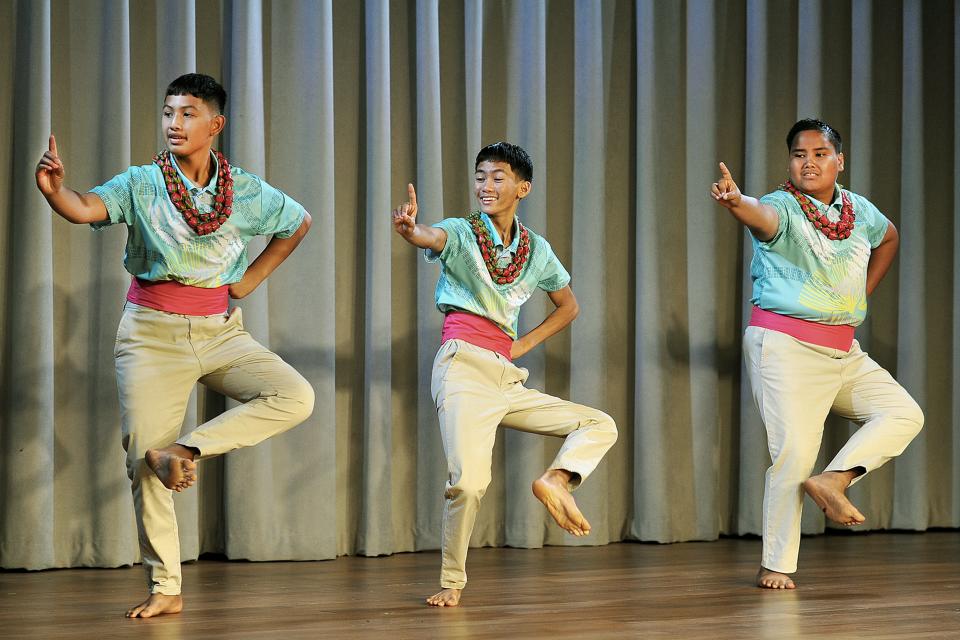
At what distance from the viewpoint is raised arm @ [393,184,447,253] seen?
3.39 metres

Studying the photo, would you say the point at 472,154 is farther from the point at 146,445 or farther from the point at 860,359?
the point at 146,445

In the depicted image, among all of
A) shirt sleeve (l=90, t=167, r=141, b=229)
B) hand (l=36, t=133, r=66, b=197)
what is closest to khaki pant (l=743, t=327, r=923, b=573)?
shirt sleeve (l=90, t=167, r=141, b=229)

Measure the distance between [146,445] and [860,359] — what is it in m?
2.36

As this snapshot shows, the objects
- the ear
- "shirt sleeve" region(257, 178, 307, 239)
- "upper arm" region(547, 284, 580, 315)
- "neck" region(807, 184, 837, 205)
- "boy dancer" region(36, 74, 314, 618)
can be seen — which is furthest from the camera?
"upper arm" region(547, 284, 580, 315)

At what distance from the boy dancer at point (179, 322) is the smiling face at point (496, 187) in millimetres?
707

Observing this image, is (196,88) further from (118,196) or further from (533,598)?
(533,598)

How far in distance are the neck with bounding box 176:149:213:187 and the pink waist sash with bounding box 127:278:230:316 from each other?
313mm

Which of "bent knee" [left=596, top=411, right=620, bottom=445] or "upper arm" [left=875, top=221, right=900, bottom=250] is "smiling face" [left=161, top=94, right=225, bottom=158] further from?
"upper arm" [left=875, top=221, right=900, bottom=250]

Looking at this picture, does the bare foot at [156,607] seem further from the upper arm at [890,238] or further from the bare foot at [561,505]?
the upper arm at [890,238]

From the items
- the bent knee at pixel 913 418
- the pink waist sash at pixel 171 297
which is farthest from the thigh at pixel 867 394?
the pink waist sash at pixel 171 297

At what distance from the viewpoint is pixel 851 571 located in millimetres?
4062

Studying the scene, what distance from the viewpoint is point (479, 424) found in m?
3.47

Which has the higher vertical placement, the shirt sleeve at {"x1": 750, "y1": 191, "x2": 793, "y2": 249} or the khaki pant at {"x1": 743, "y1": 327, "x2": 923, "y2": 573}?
the shirt sleeve at {"x1": 750, "y1": 191, "x2": 793, "y2": 249}

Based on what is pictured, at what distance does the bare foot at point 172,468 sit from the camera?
10.1 feet
